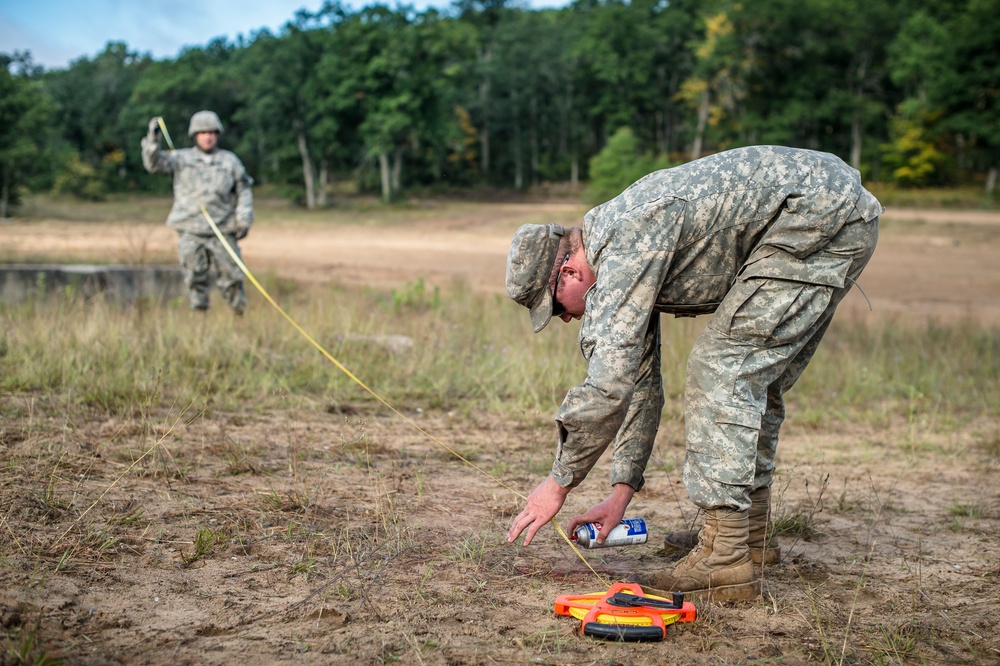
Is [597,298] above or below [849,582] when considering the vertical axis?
above

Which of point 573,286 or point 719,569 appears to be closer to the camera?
point 573,286

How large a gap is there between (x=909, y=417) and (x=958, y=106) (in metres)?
39.3

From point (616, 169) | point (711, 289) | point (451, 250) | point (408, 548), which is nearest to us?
point (711, 289)

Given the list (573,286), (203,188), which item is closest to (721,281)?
(573,286)

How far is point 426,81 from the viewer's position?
3984cm

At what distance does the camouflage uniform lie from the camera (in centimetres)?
302

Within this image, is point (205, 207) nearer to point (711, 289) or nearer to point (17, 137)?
point (711, 289)

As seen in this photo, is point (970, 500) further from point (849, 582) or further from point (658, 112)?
point (658, 112)

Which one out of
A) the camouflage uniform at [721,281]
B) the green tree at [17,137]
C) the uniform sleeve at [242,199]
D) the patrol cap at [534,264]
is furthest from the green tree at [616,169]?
the patrol cap at [534,264]

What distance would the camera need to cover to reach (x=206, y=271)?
971cm

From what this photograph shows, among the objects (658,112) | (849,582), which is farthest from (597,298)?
(658,112)

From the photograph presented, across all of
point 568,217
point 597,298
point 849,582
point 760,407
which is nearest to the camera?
point 597,298

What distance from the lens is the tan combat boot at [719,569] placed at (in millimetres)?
3391

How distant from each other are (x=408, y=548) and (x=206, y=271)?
262 inches
